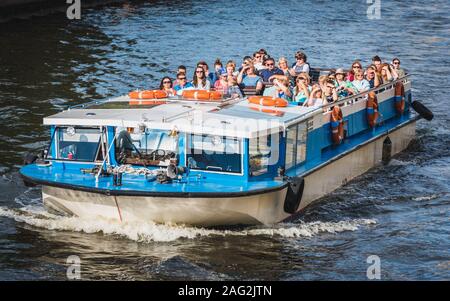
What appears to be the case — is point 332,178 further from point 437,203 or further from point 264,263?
point 264,263

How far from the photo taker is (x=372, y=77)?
24.8m

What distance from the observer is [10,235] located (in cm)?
1911

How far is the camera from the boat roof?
1819cm

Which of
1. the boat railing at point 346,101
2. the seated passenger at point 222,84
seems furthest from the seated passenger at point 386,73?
the seated passenger at point 222,84

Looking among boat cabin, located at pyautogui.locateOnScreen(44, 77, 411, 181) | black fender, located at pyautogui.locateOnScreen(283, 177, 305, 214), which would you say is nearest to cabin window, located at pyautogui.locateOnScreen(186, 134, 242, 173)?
boat cabin, located at pyautogui.locateOnScreen(44, 77, 411, 181)

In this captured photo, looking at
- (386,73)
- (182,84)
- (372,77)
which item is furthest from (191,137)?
(386,73)

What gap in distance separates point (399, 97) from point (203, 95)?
7677 millimetres

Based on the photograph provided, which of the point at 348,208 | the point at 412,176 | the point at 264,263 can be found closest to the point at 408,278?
the point at 264,263

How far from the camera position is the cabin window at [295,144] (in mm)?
19266

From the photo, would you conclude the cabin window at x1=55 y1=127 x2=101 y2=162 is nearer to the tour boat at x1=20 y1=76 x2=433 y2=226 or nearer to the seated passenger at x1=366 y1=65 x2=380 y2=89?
the tour boat at x1=20 y1=76 x2=433 y2=226

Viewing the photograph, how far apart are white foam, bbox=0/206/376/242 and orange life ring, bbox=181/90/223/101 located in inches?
113

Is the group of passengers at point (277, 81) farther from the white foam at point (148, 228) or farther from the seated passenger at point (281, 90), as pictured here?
the white foam at point (148, 228)

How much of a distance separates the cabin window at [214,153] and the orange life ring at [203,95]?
179cm
